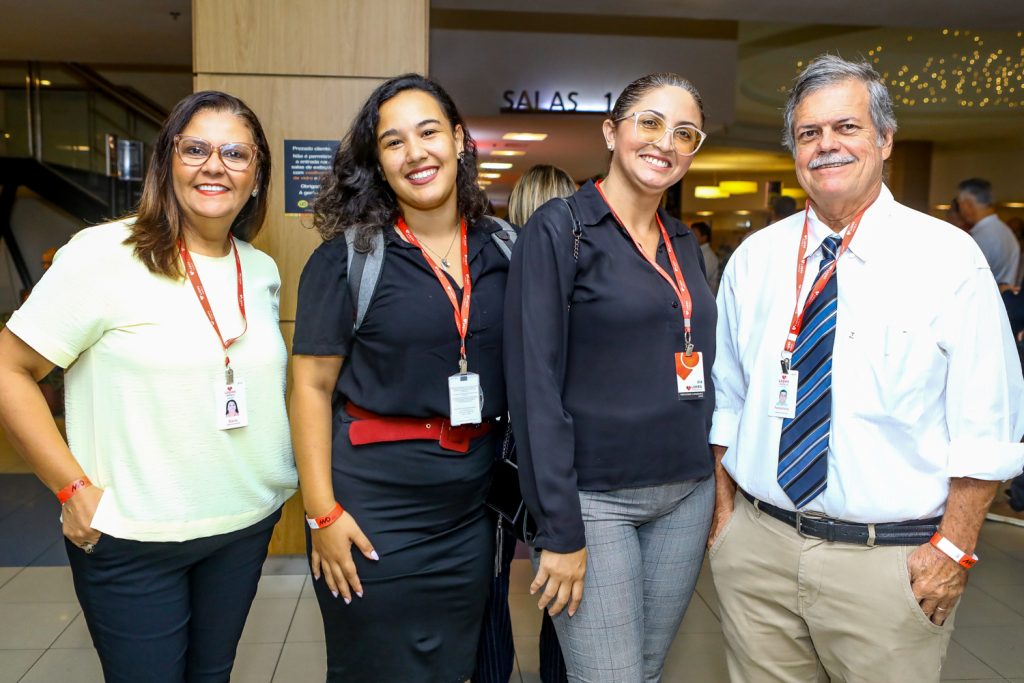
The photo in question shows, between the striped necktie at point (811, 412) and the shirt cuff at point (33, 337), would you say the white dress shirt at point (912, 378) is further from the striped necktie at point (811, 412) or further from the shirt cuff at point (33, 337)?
the shirt cuff at point (33, 337)

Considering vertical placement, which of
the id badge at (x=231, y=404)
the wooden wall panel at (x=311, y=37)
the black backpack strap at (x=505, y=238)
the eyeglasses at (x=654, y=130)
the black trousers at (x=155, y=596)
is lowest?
the black trousers at (x=155, y=596)

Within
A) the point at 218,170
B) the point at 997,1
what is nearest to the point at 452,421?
the point at 218,170

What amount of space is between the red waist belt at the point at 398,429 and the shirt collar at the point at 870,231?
2.93ft

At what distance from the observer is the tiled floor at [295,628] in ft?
9.86

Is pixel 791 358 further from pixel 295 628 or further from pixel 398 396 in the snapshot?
pixel 295 628

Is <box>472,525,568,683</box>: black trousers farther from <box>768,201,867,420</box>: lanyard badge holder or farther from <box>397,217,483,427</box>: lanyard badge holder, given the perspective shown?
<box>768,201,867,420</box>: lanyard badge holder

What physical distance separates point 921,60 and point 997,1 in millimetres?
5521

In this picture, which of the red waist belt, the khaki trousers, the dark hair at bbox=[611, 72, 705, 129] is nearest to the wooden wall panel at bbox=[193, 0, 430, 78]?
the dark hair at bbox=[611, 72, 705, 129]

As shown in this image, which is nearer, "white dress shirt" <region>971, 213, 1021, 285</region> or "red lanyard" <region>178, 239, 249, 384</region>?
"red lanyard" <region>178, 239, 249, 384</region>

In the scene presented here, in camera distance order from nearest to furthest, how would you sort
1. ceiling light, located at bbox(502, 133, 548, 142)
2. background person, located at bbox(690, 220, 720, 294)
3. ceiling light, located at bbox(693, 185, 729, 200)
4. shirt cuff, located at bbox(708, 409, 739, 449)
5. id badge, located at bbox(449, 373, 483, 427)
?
id badge, located at bbox(449, 373, 483, 427)
shirt cuff, located at bbox(708, 409, 739, 449)
background person, located at bbox(690, 220, 720, 294)
ceiling light, located at bbox(502, 133, 548, 142)
ceiling light, located at bbox(693, 185, 729, 200)

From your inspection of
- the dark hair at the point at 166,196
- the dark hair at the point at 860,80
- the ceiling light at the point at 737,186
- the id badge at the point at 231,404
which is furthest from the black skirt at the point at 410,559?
the ceiling light at the point at 737,186

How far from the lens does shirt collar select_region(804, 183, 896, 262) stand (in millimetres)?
1693

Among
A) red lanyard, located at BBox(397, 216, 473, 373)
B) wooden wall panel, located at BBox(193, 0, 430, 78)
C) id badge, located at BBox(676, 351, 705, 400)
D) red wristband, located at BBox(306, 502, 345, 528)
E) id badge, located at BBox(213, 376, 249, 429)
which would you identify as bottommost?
red wristband, located at BBox(306, 502, 345, 528)

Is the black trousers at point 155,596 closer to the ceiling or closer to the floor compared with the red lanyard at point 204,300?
closer to the floor
